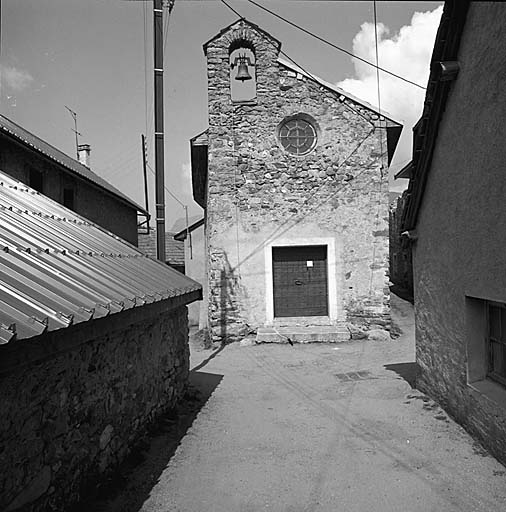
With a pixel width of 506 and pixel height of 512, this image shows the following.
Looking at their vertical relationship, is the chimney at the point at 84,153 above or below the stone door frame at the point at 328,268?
above

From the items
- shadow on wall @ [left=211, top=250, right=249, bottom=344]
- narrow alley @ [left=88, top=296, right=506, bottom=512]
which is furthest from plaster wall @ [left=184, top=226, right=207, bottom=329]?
narrow alley @ [left=88, top=296, right=506, bottom=512]

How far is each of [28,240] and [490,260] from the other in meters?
4.35

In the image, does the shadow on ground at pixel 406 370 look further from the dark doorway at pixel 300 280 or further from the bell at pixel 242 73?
the bell at pixel 242 73

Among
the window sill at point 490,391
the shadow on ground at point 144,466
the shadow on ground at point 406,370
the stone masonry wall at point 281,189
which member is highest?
the stone masonry wall at point 281,189

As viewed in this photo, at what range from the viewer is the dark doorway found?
560 inches

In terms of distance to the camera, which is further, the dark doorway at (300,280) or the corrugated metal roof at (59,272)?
the dark doorway at (300,280)

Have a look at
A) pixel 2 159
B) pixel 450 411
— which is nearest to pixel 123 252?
pixel 450 411

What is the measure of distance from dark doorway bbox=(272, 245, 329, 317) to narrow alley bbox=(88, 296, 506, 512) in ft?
15.8

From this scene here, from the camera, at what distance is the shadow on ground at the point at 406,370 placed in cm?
895

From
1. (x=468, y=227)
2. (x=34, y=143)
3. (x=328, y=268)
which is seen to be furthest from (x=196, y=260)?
(x=468, y=227)

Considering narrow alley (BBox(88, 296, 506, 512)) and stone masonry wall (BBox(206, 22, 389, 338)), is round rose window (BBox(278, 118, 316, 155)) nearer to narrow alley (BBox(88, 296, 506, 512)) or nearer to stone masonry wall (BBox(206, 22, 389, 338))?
stone masonry wall (BBox(206, 22, 389, 338))

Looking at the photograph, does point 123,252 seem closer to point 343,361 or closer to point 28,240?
point 28,240

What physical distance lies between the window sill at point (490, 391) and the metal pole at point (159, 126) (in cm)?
676

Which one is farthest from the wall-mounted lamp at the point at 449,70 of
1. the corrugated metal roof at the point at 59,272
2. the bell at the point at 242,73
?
the bell at the point at 242,73
